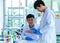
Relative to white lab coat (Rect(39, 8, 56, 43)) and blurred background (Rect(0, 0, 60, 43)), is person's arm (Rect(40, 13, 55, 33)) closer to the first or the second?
white lab coat (Rect(39, 8, 56, 43))

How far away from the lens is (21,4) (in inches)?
297

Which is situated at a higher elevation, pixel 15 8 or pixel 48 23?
pixel 15 8

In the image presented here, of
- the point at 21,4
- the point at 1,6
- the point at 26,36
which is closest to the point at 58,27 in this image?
the point at 21,4

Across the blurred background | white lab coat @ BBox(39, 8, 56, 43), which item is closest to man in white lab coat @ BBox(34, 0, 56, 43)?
white lab coat @ BBox(39, 8, 56, 43)

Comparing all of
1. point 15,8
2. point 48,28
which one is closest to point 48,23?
point 48,28

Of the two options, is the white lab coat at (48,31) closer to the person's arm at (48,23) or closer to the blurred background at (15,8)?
the person's arm at (48,23)

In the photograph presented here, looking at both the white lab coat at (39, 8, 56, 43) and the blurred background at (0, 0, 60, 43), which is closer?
the white lab coat at (39, 8, 56, 43)

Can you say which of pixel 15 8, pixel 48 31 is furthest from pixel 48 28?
pixel 15 8

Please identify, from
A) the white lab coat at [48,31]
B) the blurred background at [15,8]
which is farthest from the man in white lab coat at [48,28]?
the blurred background at [15,8]

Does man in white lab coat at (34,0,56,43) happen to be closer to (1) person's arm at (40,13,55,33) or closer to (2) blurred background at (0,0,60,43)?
(1) person's arm at (40,13,55,33)

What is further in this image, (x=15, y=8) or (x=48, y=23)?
(x=15, y=8)

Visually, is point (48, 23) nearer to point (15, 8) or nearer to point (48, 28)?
point (48, 28)

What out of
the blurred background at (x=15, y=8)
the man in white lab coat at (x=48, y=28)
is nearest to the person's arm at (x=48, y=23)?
the man in white lab coat at (x=48, y=28)

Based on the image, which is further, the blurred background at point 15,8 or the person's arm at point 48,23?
the blurred background at point 15,8
